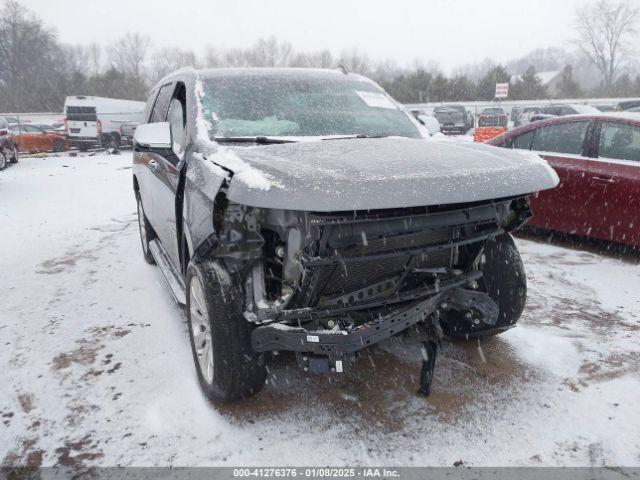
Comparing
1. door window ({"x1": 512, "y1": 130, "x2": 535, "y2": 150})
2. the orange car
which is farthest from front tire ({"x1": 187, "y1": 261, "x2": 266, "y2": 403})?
the orange car

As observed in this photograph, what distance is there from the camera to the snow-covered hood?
2.02 meters

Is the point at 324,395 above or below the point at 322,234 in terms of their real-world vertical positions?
below

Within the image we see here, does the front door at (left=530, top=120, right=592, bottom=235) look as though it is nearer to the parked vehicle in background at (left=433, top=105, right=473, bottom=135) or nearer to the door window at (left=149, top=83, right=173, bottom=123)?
the door window at (left=149, top=83, right=173, bottom=123)

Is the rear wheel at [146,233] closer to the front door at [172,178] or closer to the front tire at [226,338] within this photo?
the front door at [172,178]

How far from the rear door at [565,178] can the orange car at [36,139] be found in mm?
21558

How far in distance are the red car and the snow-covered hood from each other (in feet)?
9.53

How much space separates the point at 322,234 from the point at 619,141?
449 centimetres

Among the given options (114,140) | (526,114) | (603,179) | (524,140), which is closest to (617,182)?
(603,179)

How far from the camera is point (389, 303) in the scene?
2461mm

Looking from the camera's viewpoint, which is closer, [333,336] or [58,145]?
[333,336]

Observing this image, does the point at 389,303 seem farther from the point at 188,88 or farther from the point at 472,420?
the point at 188,88

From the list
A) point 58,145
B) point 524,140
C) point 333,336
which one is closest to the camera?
point 333,336

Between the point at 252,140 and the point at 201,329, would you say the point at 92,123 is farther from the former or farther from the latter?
the point at 201,329

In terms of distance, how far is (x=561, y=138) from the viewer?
5754 mm
